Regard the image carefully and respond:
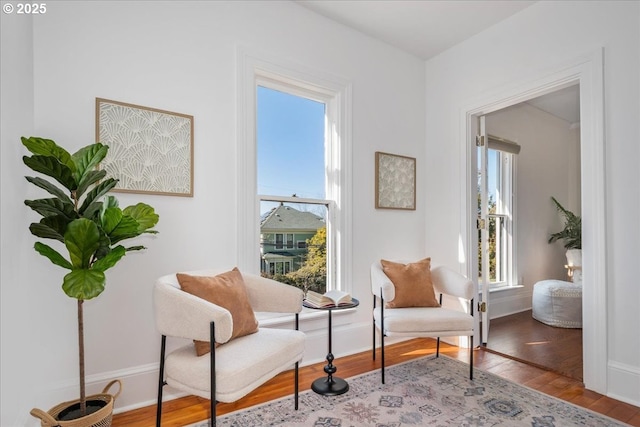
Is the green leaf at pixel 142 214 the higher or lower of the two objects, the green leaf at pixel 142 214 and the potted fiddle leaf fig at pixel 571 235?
the higher

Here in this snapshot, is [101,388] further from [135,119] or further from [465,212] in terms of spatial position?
[465,212]

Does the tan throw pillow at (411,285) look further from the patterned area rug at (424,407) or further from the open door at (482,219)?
the open door at (482,219)

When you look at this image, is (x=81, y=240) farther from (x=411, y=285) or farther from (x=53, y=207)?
(x=411, y=285)

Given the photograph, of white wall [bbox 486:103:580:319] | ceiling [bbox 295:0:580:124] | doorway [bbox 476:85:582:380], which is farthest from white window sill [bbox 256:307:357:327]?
white wall [bbox 486:103:580:319]

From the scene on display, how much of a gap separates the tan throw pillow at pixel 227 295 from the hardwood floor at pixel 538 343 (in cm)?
237

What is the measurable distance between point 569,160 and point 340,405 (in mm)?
5169

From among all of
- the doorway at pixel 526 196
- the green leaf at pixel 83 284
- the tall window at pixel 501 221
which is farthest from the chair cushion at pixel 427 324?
the tall window at pixel 501 221

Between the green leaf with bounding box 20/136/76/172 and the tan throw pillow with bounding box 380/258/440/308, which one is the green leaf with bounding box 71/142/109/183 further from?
the tan throw pillow with bounding box 380/258/440/308

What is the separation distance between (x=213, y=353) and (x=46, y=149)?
46.0 inches

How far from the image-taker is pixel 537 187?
4785 mm

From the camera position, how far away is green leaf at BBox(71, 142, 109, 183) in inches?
63.0

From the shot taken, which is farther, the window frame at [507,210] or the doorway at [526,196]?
the window frame at [507,210]

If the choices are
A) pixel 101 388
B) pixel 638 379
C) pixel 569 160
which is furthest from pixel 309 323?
pixel 569 160

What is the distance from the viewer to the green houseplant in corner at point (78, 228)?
146cm
